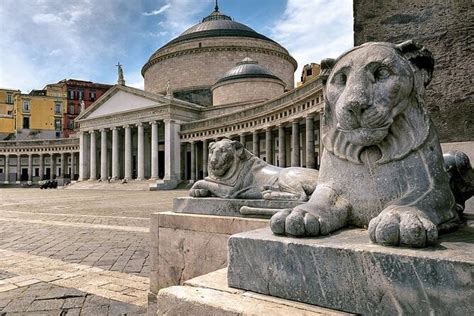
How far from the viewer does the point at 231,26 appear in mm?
54062

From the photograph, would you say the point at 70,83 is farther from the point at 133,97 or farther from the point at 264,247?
the point at 264,247

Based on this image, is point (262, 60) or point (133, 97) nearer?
point (133, 97)

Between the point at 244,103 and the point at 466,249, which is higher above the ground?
the point at 244,103

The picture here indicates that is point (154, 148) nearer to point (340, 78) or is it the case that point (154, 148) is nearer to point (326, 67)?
point (326, 67)

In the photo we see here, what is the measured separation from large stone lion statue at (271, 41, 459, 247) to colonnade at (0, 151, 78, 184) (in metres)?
57.3

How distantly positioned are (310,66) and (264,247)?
56638mm

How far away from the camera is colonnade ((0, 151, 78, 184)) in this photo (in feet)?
180

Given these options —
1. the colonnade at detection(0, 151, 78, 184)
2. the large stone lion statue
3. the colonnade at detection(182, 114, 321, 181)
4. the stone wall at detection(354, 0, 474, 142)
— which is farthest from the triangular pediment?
the large stone lion statue

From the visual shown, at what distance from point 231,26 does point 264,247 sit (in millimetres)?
55958

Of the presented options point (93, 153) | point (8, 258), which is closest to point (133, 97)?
point (93, 153)

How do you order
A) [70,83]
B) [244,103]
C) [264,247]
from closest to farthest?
[264,247]
[244,103]
[70,83]

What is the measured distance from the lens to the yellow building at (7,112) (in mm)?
67750

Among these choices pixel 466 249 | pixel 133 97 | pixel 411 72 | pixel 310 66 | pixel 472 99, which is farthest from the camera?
pixel 310 66

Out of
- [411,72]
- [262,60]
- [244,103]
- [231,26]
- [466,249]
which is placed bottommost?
Answer: [466,249]
